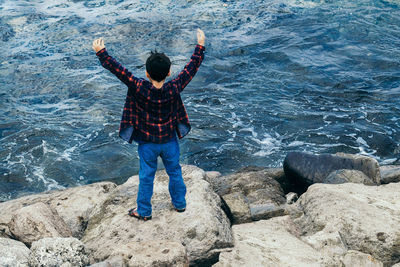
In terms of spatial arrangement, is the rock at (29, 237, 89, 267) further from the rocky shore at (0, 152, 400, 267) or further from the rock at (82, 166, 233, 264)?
the rock at (82, 166, 233, 264)

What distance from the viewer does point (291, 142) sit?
9695mm

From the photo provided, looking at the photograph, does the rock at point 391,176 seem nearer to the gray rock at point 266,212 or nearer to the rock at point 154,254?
the gray rock at point 266,212

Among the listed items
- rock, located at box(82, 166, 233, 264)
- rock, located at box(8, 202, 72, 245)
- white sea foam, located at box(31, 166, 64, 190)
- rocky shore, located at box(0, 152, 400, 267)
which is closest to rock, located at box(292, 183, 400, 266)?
rocky shore, located at box(0, 152, 400, 267)

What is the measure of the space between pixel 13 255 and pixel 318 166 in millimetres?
4786

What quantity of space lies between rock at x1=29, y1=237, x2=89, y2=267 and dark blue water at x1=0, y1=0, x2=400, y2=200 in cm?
443

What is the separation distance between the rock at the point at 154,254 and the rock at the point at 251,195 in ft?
4.77

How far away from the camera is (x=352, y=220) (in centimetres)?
480

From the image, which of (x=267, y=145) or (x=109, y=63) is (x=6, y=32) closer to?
(x=267, y=145)

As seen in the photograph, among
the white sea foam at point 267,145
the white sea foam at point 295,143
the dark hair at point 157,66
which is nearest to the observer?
the dark hair at point 157,66

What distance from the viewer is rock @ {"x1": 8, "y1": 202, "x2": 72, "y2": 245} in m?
4.79

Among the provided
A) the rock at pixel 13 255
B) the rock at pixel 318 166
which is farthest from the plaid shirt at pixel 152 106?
the rock at pixel 318 166

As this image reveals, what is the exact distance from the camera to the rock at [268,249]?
420 cm

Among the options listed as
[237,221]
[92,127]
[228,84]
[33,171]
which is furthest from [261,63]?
[237,221]

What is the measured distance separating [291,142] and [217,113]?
7.48ft
